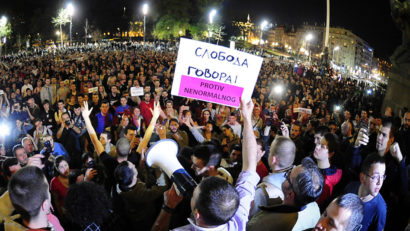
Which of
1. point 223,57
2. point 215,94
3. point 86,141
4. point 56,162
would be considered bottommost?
point 86,141

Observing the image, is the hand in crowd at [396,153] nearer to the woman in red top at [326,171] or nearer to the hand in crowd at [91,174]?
the woman in red top at [326,171]

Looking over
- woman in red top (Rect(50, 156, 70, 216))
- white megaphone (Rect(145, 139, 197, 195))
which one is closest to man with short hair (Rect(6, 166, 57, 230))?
white megaphone (Rect(145, 139, 197, 195))

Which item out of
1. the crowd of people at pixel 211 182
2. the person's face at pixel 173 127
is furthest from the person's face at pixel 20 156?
the person's face at pixel 173 127

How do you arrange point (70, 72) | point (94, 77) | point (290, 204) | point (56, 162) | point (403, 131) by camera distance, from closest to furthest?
point (290, 204)
point (56, 162)
point (403, 131)
point (94, 77)
point (70, 72)

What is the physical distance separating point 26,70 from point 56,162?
13277 millimetres

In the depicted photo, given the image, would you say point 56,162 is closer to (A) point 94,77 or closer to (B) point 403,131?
(B) point 403,131

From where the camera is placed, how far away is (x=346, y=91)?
15.9m

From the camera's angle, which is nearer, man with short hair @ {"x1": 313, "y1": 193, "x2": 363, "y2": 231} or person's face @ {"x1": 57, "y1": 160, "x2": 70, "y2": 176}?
man with short hair @ {"x1": 313, "y1": 193, "x2": 363, "y2": 231}

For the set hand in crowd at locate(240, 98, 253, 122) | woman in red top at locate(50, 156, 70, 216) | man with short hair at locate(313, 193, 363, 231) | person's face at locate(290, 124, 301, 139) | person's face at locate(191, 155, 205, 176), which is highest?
hand in crowd at locate(240, 98, 253, 122)

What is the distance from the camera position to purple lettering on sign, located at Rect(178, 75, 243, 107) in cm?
432

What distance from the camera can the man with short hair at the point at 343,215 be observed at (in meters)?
2.22

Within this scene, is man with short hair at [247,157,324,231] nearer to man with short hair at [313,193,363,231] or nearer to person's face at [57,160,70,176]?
man with short hair at [313,193,363,231]

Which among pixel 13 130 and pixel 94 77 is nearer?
pixel 13 130

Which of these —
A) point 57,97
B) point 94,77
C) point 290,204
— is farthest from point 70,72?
point 290,204
